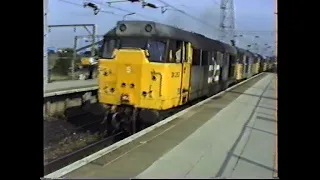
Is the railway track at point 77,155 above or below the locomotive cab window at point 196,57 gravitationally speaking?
below

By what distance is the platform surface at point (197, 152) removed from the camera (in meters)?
3.88

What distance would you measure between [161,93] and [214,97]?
20.7ft

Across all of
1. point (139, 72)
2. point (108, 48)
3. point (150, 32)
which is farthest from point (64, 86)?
point (150, 32)

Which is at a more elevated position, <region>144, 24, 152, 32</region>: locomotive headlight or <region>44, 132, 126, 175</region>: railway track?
<region>144, 24, 152, 32</region>: locomotive headlight

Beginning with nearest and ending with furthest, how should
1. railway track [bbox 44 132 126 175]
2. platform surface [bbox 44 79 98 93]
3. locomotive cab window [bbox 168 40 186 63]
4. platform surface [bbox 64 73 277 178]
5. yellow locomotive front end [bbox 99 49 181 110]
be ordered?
platform surface [bbox 64 73 277 178], railway track [bbox 44 132 126 175], yellow locomotive front end [bbox 99 49 181 110], locomotive cab window [bbox 168 40 186 63], platform surface [bbox 44 79 98 93]

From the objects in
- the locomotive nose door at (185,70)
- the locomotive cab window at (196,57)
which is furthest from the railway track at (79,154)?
the locomotive cab window at (196,57)

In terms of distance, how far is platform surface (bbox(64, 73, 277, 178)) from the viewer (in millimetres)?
3877

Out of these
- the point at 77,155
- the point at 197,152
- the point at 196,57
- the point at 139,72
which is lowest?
the point at 77,155

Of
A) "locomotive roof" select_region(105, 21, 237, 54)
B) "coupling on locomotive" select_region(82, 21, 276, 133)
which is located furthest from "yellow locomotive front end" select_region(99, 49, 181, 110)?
"locomotive roof" select_region(105, 21, 237, 54)

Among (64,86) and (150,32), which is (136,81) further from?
(64,86)

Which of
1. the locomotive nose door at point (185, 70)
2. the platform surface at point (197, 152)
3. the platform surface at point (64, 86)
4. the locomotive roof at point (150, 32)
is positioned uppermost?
the locomotive roof at point (150, 32)

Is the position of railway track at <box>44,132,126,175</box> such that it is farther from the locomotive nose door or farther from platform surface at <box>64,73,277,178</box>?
the locomotive nose door

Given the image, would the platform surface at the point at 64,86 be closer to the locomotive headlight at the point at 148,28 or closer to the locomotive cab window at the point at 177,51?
the locomotive cab window at the point at 177,51

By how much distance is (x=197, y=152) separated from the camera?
5.64 metres
